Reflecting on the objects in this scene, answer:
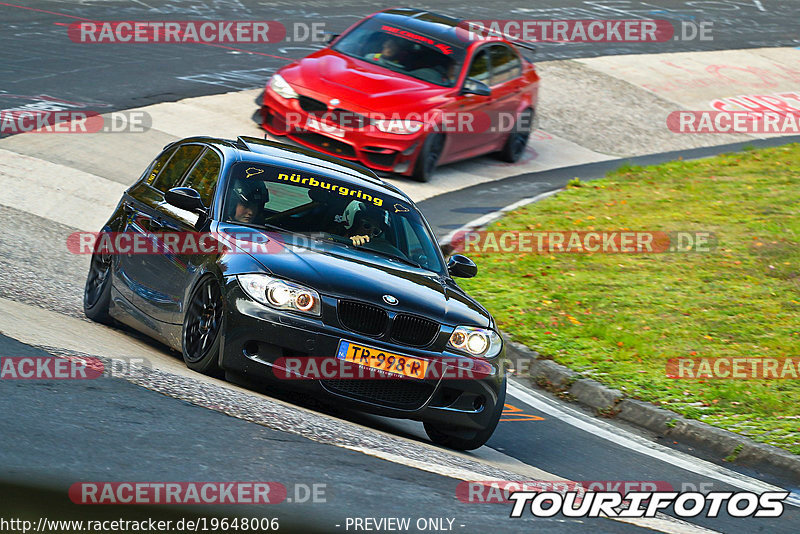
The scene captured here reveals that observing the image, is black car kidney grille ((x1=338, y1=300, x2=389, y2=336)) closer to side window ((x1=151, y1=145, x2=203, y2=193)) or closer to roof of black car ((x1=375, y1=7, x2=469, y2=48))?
side window ((x1=151, y1=145, x2=203, y2=193))

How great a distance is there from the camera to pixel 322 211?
8.29 m

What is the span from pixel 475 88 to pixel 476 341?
949cm

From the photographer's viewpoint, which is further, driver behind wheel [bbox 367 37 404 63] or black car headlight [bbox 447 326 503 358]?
driver behind wheel [bbox 367 37 404 63]

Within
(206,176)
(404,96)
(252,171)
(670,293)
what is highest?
(252,171)

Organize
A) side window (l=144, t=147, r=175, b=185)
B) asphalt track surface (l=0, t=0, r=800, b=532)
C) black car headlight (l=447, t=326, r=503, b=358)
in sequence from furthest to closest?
side window (l=144, t=147, r=175, b=185), black car headlight (l=447, t=326, r=503, b=358), asphalt track surface (l=0, t=0, r=800, b=532)

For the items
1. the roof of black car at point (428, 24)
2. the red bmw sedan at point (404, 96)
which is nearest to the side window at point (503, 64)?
the red bmw sedan at point (404, 96)

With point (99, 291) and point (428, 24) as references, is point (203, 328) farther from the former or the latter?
point (428, 24)

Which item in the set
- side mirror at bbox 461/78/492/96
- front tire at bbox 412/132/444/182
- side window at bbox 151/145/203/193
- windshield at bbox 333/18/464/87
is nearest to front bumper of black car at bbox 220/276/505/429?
side window at bbox 151/145/203/193

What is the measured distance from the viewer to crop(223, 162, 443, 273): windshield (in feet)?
26.7

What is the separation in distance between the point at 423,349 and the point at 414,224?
1791 mm

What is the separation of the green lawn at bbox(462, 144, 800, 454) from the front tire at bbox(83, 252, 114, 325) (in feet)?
11.8

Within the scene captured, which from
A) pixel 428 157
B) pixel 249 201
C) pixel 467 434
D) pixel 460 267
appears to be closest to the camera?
pixel 467 434

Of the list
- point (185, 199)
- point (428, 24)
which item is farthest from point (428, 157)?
point (185, 199)

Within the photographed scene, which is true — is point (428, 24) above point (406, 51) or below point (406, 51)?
above
